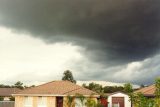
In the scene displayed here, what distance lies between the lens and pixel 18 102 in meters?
49.9

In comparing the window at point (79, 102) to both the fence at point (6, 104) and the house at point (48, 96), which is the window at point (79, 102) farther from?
the fence at point (6, 104)

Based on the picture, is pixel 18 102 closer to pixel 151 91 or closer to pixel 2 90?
pixel 151 91

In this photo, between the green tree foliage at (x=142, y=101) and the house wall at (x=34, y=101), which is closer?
the green tree foliage at (x=142, y=101)

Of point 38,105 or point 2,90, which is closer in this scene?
point 38,105

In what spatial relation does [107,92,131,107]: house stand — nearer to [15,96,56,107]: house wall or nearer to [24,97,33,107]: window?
[15,96,56,107]: house wall

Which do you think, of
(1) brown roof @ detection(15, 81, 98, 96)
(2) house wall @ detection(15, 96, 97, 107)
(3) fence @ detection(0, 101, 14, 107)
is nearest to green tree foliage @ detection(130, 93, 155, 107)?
(1) brown roof @ detection(15, 81, 98, 96)

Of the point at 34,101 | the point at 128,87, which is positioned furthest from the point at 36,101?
the point at 128,87

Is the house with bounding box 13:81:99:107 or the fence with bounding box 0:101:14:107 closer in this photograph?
the house with bounding box 13:81:99:107

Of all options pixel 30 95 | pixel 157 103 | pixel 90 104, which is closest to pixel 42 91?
pixel 30 95

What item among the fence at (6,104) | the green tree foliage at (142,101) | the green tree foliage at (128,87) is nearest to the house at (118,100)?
the fence at (6,104)

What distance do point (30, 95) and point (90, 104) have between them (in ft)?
32.8

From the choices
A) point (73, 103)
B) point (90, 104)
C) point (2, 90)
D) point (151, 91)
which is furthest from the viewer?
point (2, 90)

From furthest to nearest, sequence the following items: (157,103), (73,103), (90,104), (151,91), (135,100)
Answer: (151,91) → (73,103) → (90,104) → (135,100) → (157,103)

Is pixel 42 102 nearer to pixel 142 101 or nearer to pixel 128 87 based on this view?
pixel 128 87
